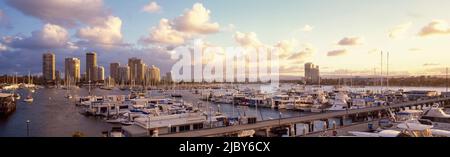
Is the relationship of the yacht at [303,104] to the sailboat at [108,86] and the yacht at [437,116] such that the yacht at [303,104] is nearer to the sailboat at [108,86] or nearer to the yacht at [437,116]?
the yacht at [437,116]

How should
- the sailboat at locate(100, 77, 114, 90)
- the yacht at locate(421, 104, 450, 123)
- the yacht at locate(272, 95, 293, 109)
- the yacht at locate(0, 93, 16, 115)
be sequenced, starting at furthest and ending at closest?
the sailboat at locate(100, 77, 114, 90)
the yacht at locate(272, 95, 293, 109)
the yacht at locate(0, 93, 16, 115)
the yacht at locate(421, 104, 450, 123)

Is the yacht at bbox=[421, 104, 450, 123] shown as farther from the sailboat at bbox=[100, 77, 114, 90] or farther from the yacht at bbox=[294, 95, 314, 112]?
the sailboat at bbox=[100, 77, 114, 90]

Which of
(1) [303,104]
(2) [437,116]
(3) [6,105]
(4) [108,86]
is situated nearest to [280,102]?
(1) [303,104]

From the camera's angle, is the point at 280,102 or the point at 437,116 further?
the point at 280,102

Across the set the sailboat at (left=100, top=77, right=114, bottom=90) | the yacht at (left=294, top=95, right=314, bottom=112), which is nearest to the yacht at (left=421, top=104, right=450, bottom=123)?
the yacht at (left=294, top=95, right=314, bottom=112)

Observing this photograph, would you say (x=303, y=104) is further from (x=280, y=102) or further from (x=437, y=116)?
(x=437, y=116)

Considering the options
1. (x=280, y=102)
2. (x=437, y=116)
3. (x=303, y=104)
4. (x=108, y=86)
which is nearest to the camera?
(x=437, y=116)

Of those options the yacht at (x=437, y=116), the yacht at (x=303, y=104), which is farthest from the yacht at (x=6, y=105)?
the yacht at (x=437, y=116)

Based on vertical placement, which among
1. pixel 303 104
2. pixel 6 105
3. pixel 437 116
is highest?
pixel 437 116
